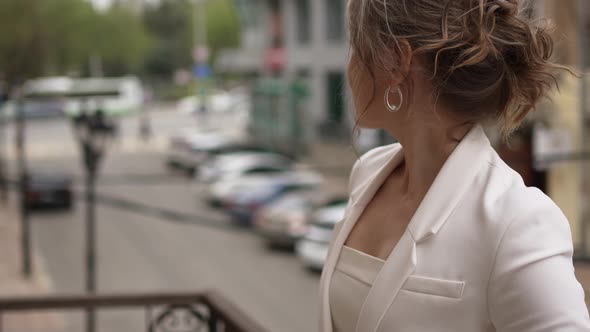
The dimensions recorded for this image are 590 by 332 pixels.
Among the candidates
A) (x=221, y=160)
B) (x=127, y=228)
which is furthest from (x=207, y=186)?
(x=127, y=228)

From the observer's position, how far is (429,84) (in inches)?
57.9

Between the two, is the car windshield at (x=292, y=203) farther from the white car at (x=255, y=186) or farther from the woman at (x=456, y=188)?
the woman at (x=456, y=188)

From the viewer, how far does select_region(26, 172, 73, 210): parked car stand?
24.7 m

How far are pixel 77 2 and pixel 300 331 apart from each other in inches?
1140

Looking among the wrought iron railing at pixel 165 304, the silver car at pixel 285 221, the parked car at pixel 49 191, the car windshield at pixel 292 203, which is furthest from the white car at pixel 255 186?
the wrought iron railing at pixel 165 304

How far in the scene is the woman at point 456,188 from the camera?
1271 millimetres

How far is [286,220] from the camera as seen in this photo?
19.3 meters

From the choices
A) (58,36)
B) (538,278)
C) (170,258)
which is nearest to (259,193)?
(170,258)

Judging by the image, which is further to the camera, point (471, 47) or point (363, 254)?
point (363, 254)

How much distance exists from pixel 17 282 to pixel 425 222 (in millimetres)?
17395

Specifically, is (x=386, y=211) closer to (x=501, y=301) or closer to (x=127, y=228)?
(x=501, y=301)

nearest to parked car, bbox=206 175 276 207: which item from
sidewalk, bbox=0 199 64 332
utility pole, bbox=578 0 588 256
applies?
sidewalk, bbox=0 199 64 332

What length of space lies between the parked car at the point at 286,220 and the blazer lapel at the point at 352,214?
55.3 ft

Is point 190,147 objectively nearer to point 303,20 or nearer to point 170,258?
point 303,20
